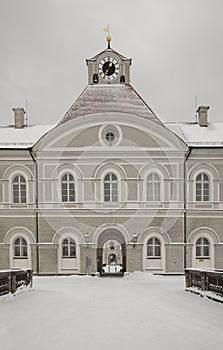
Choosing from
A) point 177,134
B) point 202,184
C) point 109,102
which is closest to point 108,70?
point 109,102

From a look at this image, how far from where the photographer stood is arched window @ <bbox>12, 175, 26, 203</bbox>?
24.5 meters

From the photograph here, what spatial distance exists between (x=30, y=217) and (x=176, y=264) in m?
8.24

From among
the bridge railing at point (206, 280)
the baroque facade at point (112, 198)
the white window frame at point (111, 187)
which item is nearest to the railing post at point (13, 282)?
the bridge railing at point (206, 280)

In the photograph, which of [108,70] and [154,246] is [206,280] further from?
[108,70]

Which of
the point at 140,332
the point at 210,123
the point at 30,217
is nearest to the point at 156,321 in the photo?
the point at 140,332

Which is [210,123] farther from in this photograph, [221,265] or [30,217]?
[30,217]

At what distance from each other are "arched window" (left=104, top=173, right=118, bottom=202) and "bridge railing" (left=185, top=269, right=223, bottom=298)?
841cm

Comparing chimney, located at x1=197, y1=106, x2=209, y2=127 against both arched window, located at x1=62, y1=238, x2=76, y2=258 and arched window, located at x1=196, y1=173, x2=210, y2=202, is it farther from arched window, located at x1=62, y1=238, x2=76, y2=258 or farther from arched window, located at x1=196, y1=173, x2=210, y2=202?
arched window, located at x1=62, y1=238, x2=76, y2=258

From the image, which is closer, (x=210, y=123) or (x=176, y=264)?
(x=176, y=264)

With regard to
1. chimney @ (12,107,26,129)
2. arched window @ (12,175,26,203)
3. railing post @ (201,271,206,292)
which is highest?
chimney @ (12,107,26,129)

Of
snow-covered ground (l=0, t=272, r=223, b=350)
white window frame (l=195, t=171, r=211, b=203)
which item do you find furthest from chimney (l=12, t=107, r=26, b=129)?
snow-covered ground (l=0, t=272, r=223, b=350)

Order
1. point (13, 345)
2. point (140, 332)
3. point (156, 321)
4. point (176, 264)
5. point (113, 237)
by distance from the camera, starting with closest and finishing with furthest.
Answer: point (13, 345)
point (140, 332)
point (156, 321)
point (176, 264)
point (113, 237)

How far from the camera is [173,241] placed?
2383cm

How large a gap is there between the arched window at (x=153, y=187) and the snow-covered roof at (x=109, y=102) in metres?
3.02
